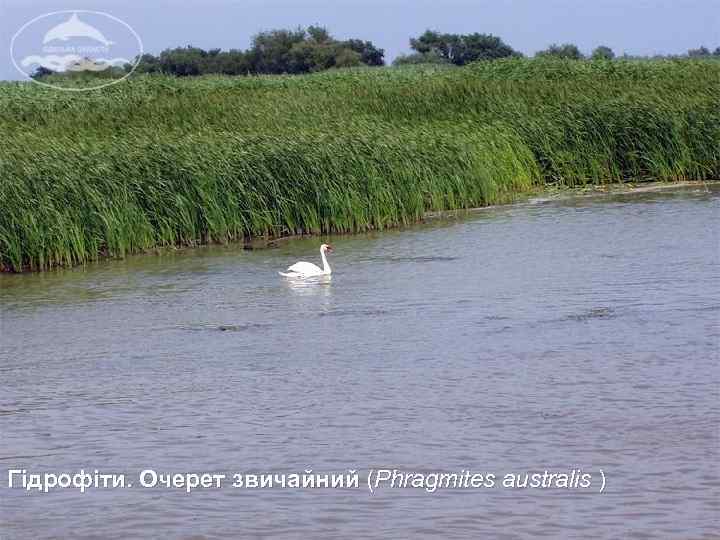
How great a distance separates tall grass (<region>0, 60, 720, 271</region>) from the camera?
1672 centimetres

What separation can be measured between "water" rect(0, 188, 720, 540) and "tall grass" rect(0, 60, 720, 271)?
109 cm

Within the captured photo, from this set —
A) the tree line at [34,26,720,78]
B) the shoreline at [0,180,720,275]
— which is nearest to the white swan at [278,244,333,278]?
the shoreline at [0,180,720,275]

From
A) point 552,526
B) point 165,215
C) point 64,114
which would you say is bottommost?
point 552,526

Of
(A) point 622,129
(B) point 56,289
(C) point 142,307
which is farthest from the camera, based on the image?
(A) point 622,129

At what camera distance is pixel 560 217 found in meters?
19.5

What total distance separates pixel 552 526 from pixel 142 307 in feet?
26.0

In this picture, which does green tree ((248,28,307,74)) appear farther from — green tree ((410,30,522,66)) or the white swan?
the white swan

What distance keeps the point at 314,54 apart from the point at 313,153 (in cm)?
3748

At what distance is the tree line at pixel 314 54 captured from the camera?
5059 cm

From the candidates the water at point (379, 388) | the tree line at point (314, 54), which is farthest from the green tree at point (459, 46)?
the water at point (379, 388)

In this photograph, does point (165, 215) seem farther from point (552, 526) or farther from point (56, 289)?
point (552, 526)

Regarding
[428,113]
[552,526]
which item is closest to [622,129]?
[428,113]

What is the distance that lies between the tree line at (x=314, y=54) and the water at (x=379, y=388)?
35147 mm

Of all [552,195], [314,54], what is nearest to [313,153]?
[552,195]
